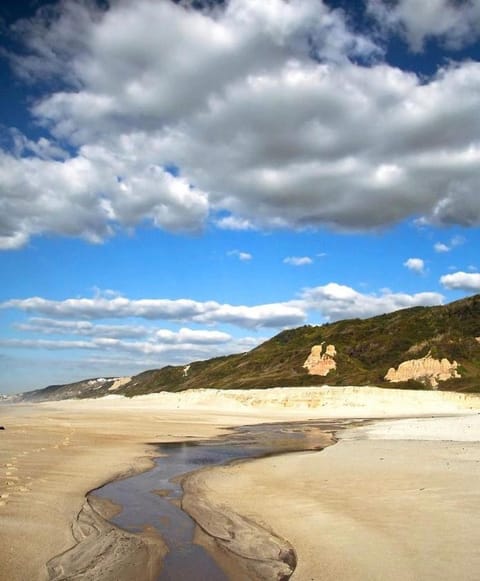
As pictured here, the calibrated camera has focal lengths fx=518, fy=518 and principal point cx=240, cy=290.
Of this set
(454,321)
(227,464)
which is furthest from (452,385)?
(227,464)

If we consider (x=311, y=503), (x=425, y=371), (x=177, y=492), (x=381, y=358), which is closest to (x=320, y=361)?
(x=381, y=358)

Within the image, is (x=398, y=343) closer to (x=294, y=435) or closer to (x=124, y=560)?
(x=294, y=435)

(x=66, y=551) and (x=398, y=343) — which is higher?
(x=398, y=343)

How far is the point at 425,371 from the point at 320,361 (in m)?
27.3

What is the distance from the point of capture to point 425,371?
103 metres

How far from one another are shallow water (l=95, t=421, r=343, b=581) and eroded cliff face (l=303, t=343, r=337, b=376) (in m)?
86.4

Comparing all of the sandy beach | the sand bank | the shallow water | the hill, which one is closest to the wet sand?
the sandy beach

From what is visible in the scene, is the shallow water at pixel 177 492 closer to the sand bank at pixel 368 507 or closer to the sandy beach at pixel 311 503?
the sandy beach at pixel 311 503

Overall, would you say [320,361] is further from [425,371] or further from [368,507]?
[368,507]

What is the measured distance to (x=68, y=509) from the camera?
1267 centimetres

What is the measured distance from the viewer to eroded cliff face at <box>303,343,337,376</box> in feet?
396

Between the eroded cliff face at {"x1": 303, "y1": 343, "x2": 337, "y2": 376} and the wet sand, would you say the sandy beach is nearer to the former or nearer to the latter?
the wet sand

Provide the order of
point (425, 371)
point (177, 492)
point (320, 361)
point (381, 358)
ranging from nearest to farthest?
point (177, 492), point (425, 371), point (381, 358), point (320, 361)

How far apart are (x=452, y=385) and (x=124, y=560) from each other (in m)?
95.1
